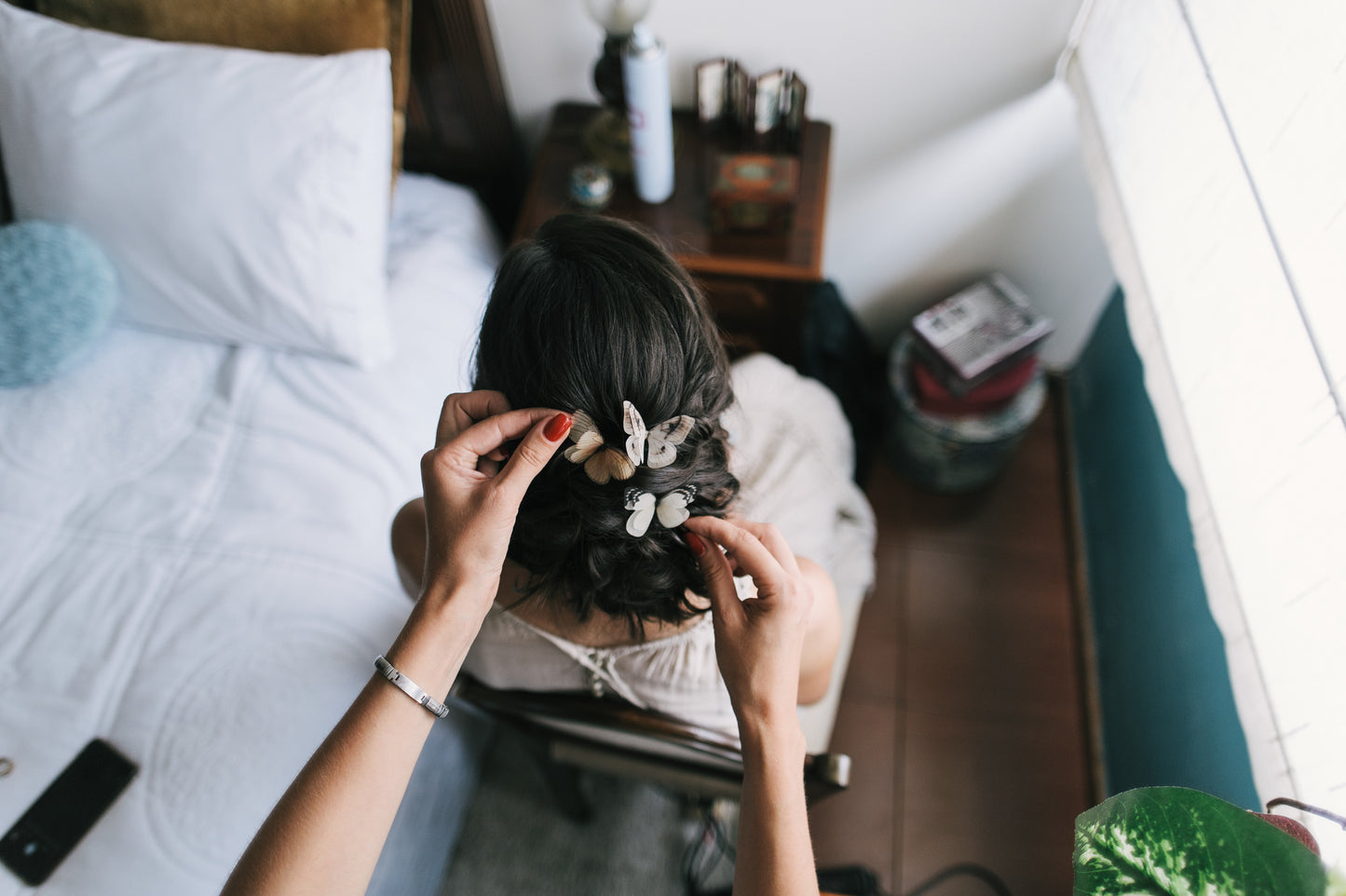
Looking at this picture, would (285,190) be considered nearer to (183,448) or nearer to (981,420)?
(183,448)

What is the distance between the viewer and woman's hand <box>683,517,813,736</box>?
662 millimetres

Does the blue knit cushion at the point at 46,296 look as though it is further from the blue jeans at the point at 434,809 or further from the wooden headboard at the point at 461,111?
the blue jeans at the point at 434,809

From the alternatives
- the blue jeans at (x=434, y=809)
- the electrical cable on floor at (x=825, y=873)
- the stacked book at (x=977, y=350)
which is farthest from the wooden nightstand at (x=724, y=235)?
the electrical cable on floor at (x=825, y=873)

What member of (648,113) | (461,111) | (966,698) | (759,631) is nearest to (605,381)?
(759,631)

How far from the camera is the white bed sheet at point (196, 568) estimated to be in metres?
0.90

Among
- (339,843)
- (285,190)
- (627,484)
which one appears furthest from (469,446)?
(285,190)

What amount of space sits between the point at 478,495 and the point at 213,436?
2.39 feet

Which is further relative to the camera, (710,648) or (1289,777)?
(710,648)

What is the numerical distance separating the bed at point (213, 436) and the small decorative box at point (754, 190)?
0.29m

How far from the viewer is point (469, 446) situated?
0.68 metres

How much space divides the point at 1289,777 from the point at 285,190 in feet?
4.83

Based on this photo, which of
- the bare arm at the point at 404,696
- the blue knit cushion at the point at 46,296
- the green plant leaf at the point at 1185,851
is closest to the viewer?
the green plant leaf at the point at 1185,851

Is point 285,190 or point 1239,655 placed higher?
point 285,190

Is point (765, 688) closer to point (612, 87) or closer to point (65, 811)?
point (65, 811)
